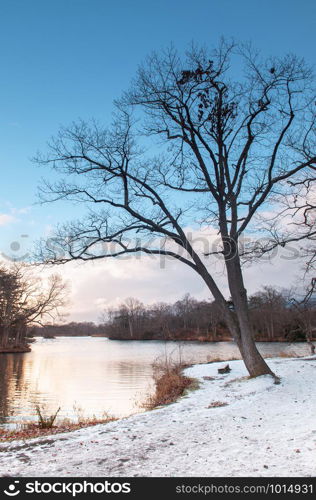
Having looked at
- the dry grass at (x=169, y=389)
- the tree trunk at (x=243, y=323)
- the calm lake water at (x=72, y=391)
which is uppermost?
the tree trunk at (x=243, y=323)

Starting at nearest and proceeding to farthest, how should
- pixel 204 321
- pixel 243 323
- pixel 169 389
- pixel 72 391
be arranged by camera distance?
pixel 243 323
pixel 169 389
pixel 72 391
pixel 204 321

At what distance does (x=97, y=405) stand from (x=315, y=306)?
7.48 meters

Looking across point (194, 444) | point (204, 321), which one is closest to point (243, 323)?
point (194, 444)

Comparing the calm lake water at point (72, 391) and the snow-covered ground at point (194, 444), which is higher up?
the snow-covered ground at point (194, 444)

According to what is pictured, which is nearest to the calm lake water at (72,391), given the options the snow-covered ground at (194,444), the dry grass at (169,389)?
the dry grass at (169,389)

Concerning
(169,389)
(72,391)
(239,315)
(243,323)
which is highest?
(239,315)

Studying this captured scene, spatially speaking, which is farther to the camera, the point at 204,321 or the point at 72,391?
the point at 204,321

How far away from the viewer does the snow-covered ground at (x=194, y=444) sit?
185 inches

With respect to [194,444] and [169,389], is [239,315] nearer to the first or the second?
[169,389]

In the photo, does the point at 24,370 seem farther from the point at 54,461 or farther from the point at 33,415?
the point at 54,461

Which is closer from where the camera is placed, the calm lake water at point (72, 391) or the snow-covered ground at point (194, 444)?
the snow-covered ground at point (194, 444)

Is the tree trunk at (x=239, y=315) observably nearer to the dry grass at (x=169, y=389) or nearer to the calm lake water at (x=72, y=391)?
the dry grass at (x=169, y=389)

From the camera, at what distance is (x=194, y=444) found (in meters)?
5.63
